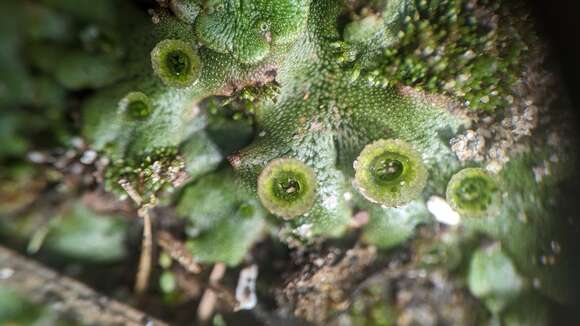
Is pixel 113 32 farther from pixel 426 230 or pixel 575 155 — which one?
pixel 575 155

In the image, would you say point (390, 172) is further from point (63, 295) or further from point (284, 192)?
point (63, 295)

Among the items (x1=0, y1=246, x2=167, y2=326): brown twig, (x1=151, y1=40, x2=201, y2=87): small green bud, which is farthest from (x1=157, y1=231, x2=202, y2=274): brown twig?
(x1=151, y1=40, x2=201, y2=87): small green bud

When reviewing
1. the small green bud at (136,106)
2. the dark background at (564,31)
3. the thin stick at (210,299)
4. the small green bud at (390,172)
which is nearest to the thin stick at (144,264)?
the thin stick at (210,299)

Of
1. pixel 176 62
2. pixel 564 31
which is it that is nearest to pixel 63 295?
pixel 176 62

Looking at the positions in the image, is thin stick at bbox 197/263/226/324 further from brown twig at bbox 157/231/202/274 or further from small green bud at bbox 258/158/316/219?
small green bud at bbox 258/158/316/219

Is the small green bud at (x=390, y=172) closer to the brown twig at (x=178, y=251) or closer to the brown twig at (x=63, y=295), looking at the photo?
the brown twig at (x=178, y=251)
